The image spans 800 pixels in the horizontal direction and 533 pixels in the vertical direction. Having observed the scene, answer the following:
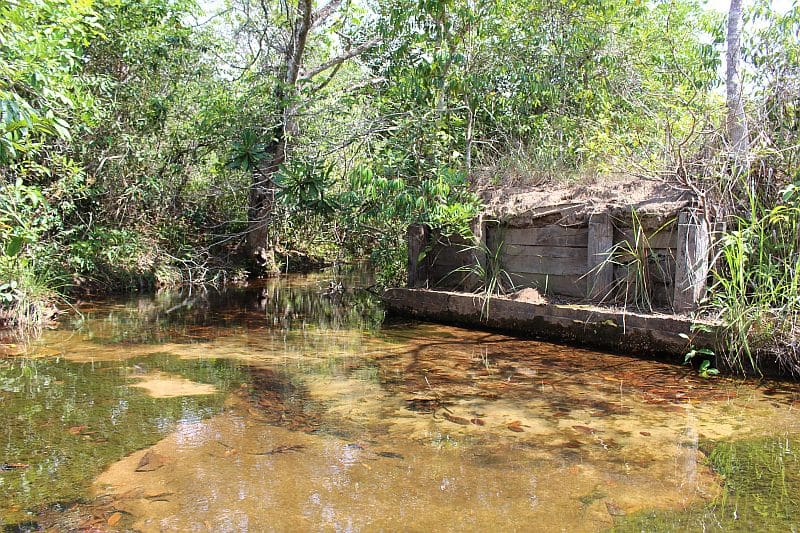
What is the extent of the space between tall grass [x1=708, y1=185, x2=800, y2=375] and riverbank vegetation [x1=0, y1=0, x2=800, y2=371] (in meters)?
0.02

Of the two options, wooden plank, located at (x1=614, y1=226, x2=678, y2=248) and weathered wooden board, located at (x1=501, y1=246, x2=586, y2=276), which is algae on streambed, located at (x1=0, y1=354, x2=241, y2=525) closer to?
weathered wooden board, located at (x1=501, y1=246, x2=586, y2=276)

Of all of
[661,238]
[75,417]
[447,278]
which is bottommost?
[75,417]

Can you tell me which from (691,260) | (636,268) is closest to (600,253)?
(636,268)

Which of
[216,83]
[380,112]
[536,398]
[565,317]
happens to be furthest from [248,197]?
[536,398]

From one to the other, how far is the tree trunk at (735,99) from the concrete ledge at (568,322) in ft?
5.84

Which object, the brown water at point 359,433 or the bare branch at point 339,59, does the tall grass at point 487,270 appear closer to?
the brown water at point 359,433

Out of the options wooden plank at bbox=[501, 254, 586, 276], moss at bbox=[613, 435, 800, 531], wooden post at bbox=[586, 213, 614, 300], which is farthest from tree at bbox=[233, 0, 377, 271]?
moss at bbox=[613, 435, 800, 531]

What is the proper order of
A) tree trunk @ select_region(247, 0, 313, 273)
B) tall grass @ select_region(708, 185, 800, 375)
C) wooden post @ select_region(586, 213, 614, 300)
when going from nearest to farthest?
tall grass @ select_region(708, 185, 800, 375) < wooden post @ select_region(586, 213, 614, 300) < tree trunk @ select_region(247, 0, 313, 273)

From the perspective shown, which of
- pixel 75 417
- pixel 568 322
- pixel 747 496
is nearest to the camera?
pixel 747 496

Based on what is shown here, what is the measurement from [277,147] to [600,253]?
7528 mm

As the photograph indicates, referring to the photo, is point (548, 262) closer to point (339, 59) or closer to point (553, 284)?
point (553, 284)

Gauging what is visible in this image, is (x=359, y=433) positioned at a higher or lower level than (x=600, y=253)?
lower

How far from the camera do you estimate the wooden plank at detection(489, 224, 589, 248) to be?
762cm

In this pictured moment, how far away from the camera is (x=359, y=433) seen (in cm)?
429
